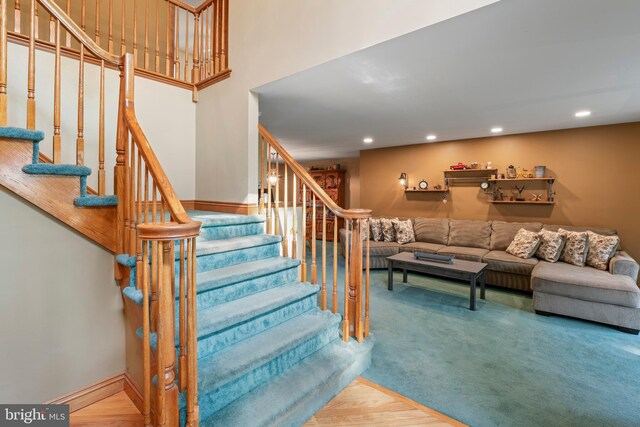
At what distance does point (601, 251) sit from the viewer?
3.71 m

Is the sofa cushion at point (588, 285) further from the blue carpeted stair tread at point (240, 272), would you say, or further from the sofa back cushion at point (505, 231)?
the blue carpeted stair tread at point (240, 272)

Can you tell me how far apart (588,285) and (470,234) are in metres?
2.05

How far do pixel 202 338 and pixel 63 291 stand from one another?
0.95 metres

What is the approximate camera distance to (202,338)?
70.2 inches

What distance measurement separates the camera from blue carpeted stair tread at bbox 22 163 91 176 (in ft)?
5.68

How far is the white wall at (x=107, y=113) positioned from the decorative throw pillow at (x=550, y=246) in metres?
4.82

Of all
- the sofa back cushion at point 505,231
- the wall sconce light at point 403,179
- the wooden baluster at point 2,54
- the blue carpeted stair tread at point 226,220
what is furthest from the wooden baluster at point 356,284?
the wall sconce light at point 403,179

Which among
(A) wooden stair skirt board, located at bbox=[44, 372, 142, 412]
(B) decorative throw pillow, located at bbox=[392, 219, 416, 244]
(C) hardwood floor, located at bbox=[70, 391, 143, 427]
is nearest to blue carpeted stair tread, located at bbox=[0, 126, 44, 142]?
(A) wooden stair skirt board, located at bbox=[44, 372, 142, 412]

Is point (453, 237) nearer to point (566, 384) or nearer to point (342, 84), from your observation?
point (566, 384)

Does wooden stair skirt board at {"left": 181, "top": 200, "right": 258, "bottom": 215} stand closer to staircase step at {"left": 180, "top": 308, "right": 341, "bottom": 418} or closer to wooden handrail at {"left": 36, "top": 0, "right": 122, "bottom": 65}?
staircase step at {"left": 180, "top": 308, "right": 341, "bottom": 418}

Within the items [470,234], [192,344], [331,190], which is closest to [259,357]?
[192,344]

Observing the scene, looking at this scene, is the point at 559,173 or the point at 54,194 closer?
the point at 54,194

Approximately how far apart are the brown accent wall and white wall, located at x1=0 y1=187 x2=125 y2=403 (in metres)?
5.52

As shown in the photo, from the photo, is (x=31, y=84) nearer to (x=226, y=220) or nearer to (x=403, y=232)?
(x=226, y=220)
